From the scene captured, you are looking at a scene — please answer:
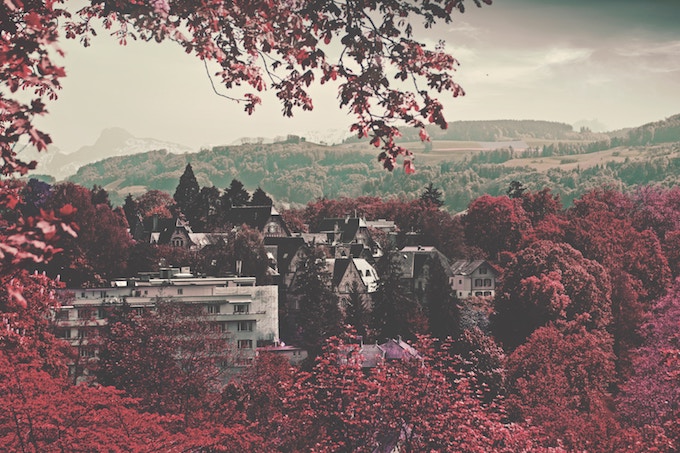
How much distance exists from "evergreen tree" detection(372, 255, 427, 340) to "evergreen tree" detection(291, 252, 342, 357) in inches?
127

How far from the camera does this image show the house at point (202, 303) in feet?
167

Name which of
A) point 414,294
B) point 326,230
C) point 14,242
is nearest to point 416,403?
point 14,242

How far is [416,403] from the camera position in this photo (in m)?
21.6

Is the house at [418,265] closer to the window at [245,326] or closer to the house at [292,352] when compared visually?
the house at [292,352]

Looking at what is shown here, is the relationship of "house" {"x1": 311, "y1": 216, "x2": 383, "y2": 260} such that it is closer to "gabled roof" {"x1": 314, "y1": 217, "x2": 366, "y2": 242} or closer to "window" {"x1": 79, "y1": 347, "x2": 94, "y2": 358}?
"gabled roof" {"x1": 314, "y1": 217, "x2": 366, "y2": 242}

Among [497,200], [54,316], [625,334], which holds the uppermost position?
[497,200]

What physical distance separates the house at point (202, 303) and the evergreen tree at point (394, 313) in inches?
301

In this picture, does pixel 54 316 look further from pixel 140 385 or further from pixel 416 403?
pixel 416 403

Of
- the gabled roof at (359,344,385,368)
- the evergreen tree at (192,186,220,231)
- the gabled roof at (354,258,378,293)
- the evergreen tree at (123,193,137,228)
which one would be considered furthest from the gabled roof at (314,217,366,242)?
the gabled roof at (359,344,385,368)

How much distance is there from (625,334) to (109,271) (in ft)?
129

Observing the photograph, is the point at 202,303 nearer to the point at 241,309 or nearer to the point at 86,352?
the point at 241,309

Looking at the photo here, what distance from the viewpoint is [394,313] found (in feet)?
195

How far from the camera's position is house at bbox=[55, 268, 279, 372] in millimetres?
50750

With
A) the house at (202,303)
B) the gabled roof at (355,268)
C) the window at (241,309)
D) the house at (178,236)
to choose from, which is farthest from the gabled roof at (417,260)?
the window at (241,309)
